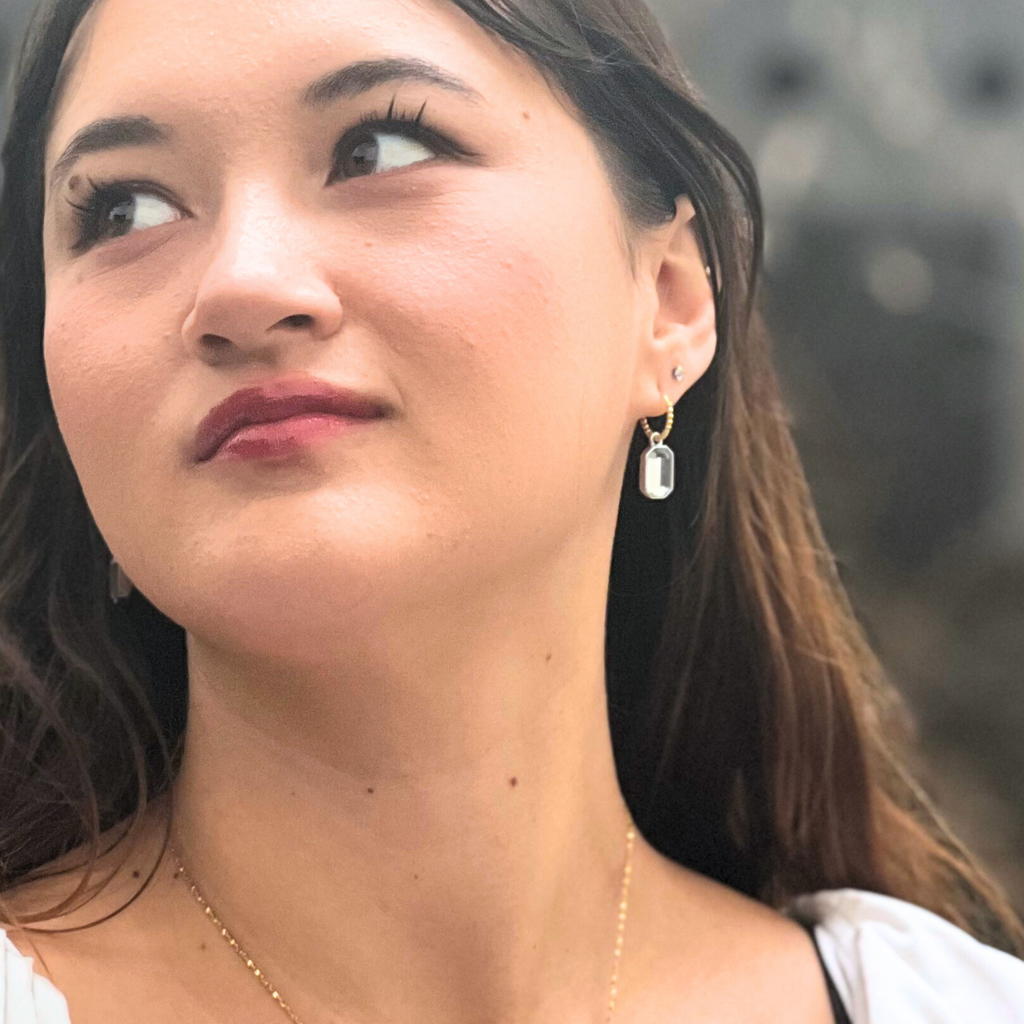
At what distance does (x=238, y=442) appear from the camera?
0.80m

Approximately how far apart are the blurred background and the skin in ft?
1.21

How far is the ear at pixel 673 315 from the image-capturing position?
3.30ft

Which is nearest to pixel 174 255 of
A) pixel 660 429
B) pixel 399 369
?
pixel 399 369

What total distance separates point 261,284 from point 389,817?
0.41 metres

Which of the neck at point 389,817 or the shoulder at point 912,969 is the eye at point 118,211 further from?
the shoulder at point 912,969

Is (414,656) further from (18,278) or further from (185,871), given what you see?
(18,278)

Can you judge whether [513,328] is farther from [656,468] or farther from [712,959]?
[712,959]

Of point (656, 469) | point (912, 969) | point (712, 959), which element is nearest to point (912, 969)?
point (912, 969)

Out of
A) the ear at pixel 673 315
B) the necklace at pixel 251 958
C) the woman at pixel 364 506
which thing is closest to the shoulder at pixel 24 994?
the woman at pixel 364 506

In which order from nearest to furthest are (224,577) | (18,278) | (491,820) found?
(224,577) → (491,820) → (18,278)

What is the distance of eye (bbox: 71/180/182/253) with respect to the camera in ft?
2.89

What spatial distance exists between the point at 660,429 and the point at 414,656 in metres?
0.37

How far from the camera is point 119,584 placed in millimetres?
1085

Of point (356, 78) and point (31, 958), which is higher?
point (356, 78)
